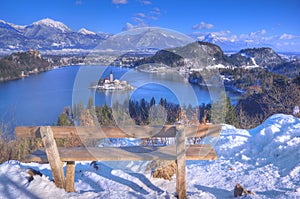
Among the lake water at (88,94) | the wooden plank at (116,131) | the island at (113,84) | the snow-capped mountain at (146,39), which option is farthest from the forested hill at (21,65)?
the wooden plank at (116,131)

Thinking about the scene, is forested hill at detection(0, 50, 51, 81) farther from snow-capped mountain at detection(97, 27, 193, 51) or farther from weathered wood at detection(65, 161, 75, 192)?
weathered wood at detection(65, 161, 75, 192)

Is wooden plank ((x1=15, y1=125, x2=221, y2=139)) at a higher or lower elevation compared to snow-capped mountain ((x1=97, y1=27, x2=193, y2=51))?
lower

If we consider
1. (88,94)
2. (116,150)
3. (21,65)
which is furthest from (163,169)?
(21,65)

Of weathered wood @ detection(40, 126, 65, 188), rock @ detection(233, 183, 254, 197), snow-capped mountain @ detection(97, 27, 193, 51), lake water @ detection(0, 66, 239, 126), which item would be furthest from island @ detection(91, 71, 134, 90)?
rock @ detection(233, 183, 254, 197)

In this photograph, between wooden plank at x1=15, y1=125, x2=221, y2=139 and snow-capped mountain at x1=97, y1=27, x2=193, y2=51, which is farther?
snow-capped mountain at x1=97, y1=27, x2=193, y2=51

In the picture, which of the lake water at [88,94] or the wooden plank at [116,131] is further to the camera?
the lake water at [88,94]

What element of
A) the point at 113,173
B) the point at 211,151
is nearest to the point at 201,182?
the point at 211,151

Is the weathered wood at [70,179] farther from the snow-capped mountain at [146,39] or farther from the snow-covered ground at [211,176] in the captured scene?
the snow-capped mountain at [146,39]
